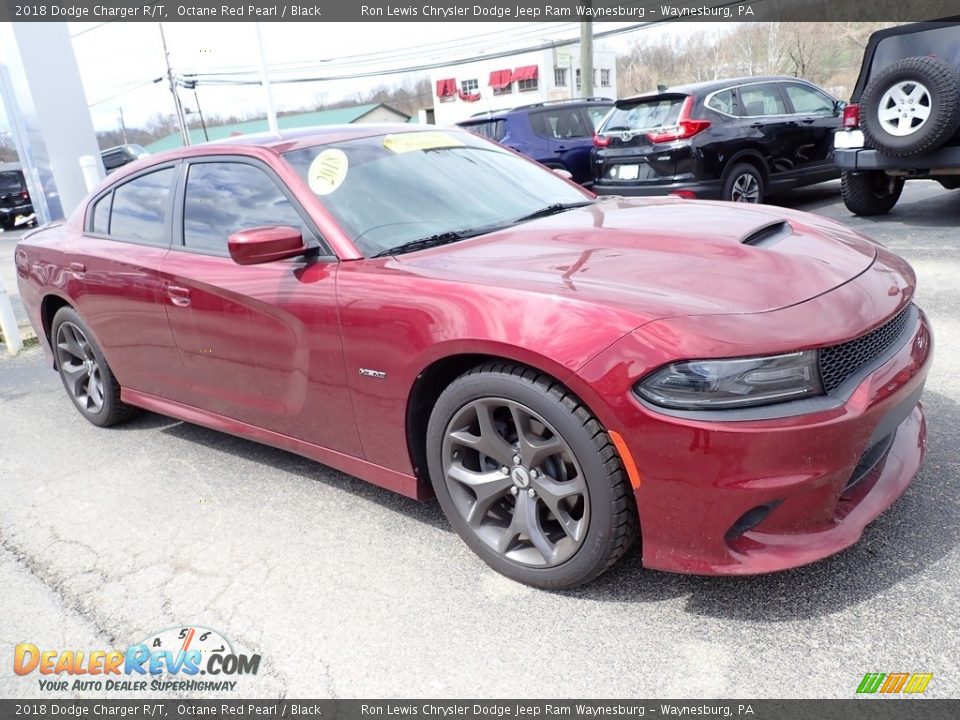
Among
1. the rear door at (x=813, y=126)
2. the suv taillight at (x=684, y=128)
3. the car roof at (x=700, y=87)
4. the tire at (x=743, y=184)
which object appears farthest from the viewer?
the rear door at (x=813, y=126)

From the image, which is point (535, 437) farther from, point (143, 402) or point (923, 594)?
point (143, 402)

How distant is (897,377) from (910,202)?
25.1 ft

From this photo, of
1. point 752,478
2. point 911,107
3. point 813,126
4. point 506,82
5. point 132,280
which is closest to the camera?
point 752,478

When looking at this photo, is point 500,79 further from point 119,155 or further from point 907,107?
point 907,107

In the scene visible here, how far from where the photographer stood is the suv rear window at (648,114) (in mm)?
8055

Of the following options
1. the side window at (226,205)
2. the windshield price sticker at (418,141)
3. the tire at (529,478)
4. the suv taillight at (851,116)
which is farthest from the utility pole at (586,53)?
the tire at (529,478)

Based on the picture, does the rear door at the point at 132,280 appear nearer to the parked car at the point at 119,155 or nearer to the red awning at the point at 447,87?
the parked car at the point at 119,155

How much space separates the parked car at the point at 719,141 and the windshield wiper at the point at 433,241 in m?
5.42

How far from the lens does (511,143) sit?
1061cm

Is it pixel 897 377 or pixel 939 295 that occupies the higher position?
pixel 897 377

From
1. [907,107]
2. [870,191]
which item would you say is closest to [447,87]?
[870,191]

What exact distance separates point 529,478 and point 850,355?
1.04 m

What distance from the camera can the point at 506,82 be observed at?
5319cm

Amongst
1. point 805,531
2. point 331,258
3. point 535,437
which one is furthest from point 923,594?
point 331,258
